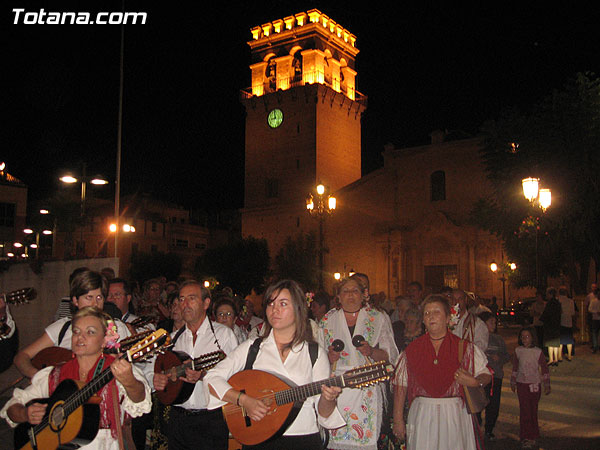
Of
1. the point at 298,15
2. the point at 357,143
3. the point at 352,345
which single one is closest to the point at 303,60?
the point at 298,15

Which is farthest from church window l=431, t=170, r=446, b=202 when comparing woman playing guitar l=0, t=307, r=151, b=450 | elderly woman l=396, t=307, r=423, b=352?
woman playing guitar l=0, t=307, r=151, b=450

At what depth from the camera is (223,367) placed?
409cm

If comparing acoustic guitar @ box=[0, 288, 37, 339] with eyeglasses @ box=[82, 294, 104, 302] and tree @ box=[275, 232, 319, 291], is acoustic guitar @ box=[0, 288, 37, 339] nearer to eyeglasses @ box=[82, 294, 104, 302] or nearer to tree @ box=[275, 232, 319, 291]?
eyeglasses @ box=[82, 294, 104, 302]

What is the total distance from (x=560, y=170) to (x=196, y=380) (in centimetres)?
2011

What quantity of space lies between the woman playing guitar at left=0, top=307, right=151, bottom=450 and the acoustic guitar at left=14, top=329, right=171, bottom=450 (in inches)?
2.6

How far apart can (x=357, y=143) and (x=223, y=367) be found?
47.6 m

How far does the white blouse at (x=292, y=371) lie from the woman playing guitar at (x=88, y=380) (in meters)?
0.53

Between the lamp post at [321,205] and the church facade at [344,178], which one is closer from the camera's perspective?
the lamp post at [321,205]

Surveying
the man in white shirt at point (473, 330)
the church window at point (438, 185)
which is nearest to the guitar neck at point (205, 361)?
the man in white shirt at point (473, 330)

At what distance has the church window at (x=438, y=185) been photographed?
140 feet

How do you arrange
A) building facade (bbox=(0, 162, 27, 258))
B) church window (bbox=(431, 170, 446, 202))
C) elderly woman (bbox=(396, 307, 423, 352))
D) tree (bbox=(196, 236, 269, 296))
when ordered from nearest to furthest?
elderly woman (bbox=(396, 307, 423, 352)) < church window (bbox=(431, 170, 446, 202)) < tree (bbox=(196, 236, 269, 296)) < building facade (bbox=(0, 162, 27, 258))

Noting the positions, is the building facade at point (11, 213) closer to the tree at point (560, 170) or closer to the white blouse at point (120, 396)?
the tree at point (560, 170)

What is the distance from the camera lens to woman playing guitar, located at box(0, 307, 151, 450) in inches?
154

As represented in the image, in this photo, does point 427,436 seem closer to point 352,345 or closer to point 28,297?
point 352,345
